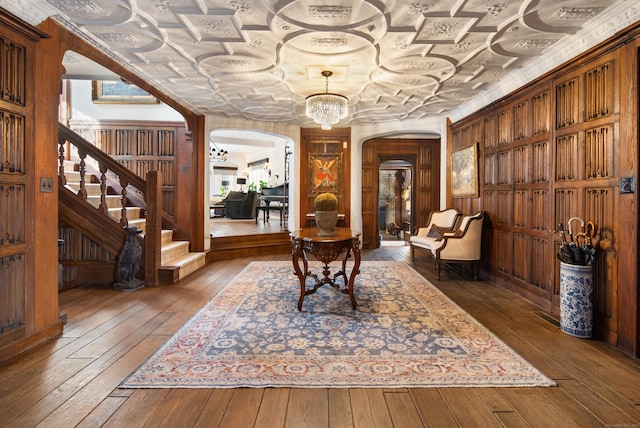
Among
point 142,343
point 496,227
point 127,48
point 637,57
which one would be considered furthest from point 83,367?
point 496,227

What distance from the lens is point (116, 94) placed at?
6441 mm

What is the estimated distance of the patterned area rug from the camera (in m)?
2.15

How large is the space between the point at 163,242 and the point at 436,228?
15.8 ft

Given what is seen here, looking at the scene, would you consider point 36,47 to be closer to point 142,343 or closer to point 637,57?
point 142,343

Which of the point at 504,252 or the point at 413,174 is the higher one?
the point at 413,174

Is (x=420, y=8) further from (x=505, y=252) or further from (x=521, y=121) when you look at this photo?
(x=505, y=252)

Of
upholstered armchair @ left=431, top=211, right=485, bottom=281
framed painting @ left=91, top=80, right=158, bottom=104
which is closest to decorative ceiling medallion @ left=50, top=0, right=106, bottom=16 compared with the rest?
framed painting @ left=91, top=80, right=158, bottom=104

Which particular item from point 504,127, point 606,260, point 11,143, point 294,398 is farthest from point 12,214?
point 504,127

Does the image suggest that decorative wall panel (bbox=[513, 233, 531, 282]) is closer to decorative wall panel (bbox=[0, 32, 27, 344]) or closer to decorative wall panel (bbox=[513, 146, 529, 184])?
decorative wall panel (bbox=[513, 146, 529, 184])

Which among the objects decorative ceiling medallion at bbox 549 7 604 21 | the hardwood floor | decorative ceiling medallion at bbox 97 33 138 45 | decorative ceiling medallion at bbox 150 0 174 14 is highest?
decorative ceiling medallion at bbox 97 33 138 45

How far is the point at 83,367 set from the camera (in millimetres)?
2291

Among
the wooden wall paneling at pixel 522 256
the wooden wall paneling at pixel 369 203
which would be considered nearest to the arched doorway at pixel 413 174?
the wooden wall paneling at pixel 369 203

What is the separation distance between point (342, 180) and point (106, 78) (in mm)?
4827

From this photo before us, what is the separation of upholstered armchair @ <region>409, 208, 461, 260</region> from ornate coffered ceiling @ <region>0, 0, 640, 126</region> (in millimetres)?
2030
